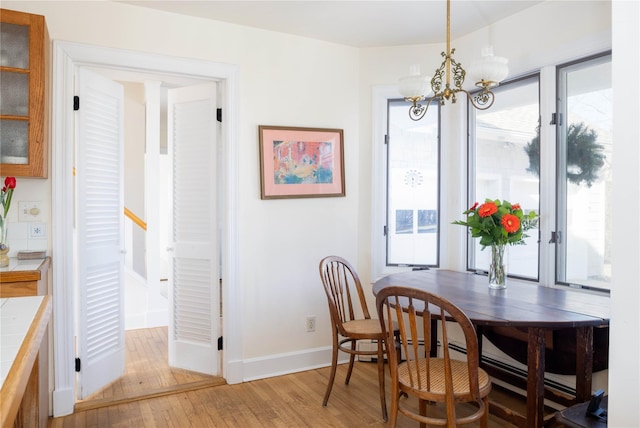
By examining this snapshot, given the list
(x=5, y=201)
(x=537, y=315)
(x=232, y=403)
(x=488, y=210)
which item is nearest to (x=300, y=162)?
(x=488, y=210)

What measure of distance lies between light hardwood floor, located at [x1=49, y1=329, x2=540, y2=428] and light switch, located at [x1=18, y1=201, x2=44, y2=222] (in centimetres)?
119

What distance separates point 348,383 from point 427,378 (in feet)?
4.27

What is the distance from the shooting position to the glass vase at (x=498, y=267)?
2.62 metres

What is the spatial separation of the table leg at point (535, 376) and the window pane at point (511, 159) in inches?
40.8

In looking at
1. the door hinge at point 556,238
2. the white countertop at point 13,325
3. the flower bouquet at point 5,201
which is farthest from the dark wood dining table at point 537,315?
the flower bouquet at point 5,201

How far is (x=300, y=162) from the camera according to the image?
135 inches

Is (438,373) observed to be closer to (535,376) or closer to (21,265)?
(535,376)

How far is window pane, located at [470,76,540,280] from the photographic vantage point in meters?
2.99

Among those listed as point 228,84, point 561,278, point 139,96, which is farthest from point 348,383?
point 139,96

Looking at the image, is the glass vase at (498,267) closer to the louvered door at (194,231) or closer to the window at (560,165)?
the window at (560,165)

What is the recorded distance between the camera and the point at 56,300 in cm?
272

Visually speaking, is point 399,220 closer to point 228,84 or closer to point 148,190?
point 228,84

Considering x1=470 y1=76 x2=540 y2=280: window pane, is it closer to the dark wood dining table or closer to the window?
the window

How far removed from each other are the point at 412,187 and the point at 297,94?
1169 mm
